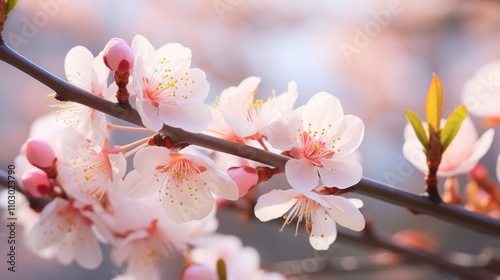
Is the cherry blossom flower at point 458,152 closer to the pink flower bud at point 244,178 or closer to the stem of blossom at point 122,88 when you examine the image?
the pink flower bud at point 244,178

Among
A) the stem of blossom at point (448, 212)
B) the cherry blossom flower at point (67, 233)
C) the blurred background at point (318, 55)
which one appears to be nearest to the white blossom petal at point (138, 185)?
the cherry blossom flower at point (67, 233)

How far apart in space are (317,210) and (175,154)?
22 cm

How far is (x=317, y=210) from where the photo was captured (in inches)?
30.6

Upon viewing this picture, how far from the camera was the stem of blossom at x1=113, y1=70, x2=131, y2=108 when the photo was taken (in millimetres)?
710

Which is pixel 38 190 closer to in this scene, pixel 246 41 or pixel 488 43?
pixel 246 41

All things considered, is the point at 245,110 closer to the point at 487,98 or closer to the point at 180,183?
the point at 180,183

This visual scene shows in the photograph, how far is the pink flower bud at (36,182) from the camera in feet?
2.97

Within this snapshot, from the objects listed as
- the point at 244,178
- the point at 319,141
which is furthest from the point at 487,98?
the point at 244,178

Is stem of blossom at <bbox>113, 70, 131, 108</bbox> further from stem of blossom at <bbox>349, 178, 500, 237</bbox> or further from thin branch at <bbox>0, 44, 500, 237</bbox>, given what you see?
stem of blossom at <bbox>349, 178, 500, 237</bbox>

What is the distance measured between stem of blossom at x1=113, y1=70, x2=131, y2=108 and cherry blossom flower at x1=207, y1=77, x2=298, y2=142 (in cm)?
13

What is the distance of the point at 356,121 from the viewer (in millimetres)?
759

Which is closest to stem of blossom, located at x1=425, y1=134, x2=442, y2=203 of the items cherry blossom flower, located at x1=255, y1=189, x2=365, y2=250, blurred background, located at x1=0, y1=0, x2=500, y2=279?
cherry blossom flower, located at x1=255, y1=189, x2=365, y2=250

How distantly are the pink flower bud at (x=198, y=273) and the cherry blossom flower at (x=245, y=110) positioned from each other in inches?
10.9

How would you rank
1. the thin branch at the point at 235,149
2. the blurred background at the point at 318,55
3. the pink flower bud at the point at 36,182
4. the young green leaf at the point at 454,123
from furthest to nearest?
1. the blurred background at the point at 318,55
2. the pink flower bud at the point at 36,182
3. the young green leaf at the point at 454,123
4. the thin branch at the point at 235,149
